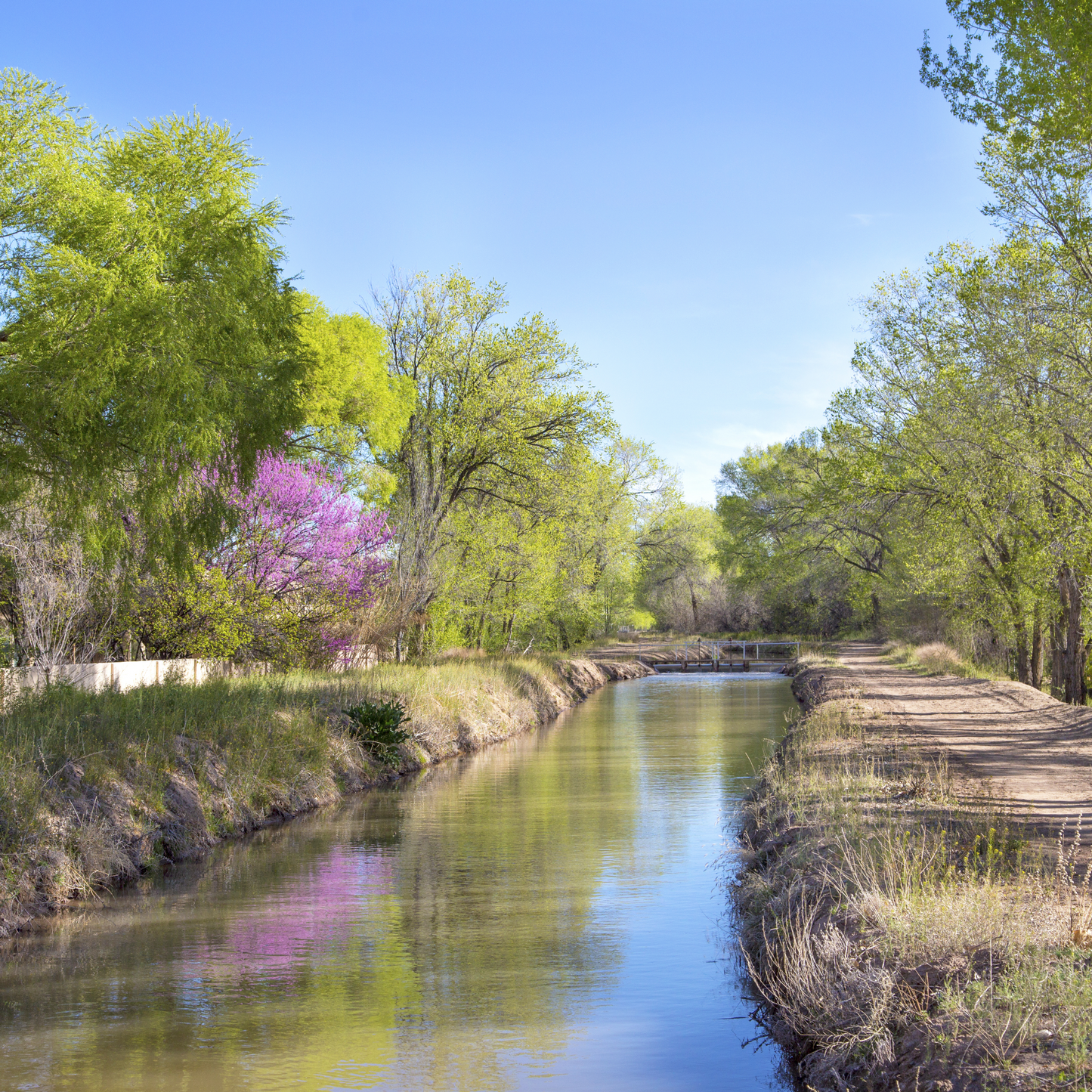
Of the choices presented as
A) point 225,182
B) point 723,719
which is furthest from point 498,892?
point 723,719

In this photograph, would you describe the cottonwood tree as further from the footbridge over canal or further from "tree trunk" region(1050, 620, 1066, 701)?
the footbridge over canal

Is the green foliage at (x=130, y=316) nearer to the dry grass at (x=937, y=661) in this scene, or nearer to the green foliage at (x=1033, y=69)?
the green foliage at (x=1033, y=69)

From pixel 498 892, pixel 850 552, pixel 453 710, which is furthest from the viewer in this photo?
pixel 850 552

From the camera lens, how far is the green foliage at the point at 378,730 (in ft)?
66.9

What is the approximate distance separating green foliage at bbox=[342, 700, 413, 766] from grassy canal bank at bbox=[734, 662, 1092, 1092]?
9.87m

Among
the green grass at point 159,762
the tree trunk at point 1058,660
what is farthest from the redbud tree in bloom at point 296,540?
the tree trunk at point 1058,660

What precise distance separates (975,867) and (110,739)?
976cm

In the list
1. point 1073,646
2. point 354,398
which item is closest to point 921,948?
point 1073,646

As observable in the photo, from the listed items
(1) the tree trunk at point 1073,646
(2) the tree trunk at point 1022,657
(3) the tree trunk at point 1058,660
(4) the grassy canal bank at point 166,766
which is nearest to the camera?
(4) the grassy canal bank at point 166,766

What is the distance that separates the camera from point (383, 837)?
15.2 metres

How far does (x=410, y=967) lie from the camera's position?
9578mm

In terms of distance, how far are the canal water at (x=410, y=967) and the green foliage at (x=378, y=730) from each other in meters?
3.31

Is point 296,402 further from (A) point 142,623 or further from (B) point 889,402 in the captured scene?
(B) point 889,402

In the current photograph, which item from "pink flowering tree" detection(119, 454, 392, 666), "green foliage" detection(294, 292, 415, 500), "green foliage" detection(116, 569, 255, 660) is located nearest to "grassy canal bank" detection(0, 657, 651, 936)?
"green foliage" detection(116, 569, 255, 660)
